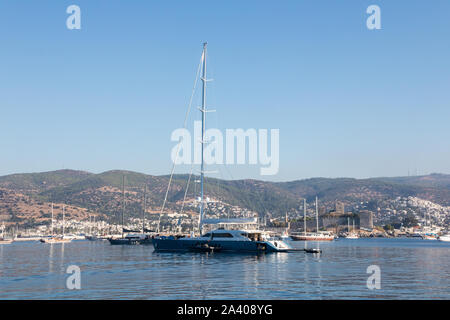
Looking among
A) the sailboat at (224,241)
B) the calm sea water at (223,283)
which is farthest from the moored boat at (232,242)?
the calm sea water at (223,283)

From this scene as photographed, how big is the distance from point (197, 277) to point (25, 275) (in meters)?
13.8

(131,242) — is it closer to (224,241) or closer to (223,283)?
(224,241)

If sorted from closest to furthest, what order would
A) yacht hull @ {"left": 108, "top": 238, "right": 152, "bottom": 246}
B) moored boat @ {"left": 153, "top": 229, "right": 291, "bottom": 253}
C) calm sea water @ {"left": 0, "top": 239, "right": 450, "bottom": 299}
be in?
calm sea water @ {"left": 0, "top": 239, "right": 450, "bottom": 299}, moored boat @ {"left": 153, "top": 229, "right": 291, "bottom": 253}, yacht hull @ {"left": 108, "top": 238, "right": 152, "bottom": 246}

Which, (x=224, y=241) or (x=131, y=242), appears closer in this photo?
(x=224, y=241)

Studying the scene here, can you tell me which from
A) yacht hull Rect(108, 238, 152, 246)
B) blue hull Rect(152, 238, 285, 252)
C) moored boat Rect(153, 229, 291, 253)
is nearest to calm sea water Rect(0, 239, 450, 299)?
blue hull Rect(152, 238, 285, 252)

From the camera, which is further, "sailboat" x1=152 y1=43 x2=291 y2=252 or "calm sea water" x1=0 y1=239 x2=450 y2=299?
"sailboat" x1=152 y1=43 x2=291 y2=252

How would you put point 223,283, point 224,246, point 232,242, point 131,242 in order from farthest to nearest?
1. point 131,242
2. point 224,246
3. point 232,242
4. point 223,283

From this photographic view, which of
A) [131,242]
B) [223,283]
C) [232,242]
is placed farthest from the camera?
[131,242]

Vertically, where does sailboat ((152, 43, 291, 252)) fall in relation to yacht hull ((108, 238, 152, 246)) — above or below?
above

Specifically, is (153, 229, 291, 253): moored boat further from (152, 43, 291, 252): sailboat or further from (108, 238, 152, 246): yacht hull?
(108, 238, 152, 246): yacht hull

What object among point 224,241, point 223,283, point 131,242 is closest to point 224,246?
point 224,241

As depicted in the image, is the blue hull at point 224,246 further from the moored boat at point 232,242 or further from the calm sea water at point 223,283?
the calm sea water at point 223,283

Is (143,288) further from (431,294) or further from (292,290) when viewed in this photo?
(431,294)
